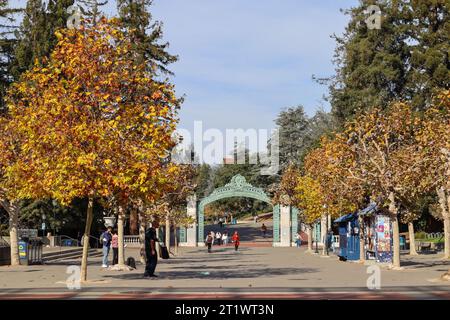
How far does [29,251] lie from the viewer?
3450cm

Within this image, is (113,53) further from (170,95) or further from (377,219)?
(377,219)

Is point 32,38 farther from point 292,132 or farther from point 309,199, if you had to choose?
point 292,132

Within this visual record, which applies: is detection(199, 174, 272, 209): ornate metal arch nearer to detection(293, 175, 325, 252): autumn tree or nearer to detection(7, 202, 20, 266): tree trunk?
detection(293, 175, 325, 252): autumn tree

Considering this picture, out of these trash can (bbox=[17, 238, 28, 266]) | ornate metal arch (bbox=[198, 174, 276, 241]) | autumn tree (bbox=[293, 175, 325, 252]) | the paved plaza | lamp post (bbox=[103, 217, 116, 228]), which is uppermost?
ornate metal arch (bbox=[198, 174, 276, 241])

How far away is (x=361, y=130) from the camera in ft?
107

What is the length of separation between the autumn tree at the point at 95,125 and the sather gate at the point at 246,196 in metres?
44.5

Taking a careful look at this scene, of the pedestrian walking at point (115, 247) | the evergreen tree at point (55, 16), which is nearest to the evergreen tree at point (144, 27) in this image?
the evergreen tree at point (55, 16)

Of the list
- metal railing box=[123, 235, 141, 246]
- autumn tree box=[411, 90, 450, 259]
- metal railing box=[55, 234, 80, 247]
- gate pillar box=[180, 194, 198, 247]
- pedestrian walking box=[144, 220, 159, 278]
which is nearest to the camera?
pedestrian walking box=[144, 220, 159, 278]

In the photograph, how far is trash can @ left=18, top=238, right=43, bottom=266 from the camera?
3391 cm

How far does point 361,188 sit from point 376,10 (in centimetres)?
3385

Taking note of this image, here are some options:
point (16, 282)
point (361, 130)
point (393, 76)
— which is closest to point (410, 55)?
point (393, 76)

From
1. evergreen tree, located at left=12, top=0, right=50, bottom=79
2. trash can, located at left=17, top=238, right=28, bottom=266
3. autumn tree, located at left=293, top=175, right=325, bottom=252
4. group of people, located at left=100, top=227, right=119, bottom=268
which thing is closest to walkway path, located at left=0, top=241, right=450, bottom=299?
group of people, located at left=100, top=227, right=119, bottom=268

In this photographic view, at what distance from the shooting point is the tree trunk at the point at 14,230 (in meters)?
32.6

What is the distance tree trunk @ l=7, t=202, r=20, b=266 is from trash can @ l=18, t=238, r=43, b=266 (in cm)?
52
